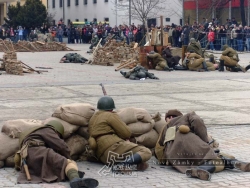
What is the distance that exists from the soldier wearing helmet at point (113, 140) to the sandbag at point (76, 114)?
0.32m

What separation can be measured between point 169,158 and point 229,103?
7326 millimetres

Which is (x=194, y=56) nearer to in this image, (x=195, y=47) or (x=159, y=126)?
(x=195, y=47)

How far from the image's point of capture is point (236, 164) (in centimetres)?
849

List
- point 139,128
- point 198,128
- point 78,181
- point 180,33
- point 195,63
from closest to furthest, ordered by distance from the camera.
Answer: point 78,181
point 198,128
point 139,128
point 195,63
point 180,33

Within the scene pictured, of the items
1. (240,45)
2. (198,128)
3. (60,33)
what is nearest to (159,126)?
(198,128)

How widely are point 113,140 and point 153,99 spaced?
8044 millimetres

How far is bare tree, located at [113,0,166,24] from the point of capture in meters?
49.3

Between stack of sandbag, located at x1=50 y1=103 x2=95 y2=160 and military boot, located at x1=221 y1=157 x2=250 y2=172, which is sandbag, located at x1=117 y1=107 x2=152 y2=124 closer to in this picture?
stack of sandbag, located at x1=50 y1=103 x2=95 y2=160

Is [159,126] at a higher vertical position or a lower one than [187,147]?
higher

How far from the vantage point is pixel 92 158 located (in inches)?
358

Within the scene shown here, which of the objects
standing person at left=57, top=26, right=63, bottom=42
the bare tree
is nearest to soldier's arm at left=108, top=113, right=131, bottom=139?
the bare tree

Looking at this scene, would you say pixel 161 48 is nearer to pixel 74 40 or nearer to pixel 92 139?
pixel 92 139

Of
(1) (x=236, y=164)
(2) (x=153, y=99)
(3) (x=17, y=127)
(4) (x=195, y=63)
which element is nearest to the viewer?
(1) (x=236, y=164)

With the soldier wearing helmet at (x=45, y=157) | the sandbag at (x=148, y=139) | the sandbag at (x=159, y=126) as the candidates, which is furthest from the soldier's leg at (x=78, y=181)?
the sandbag at (x=159, y=126)
